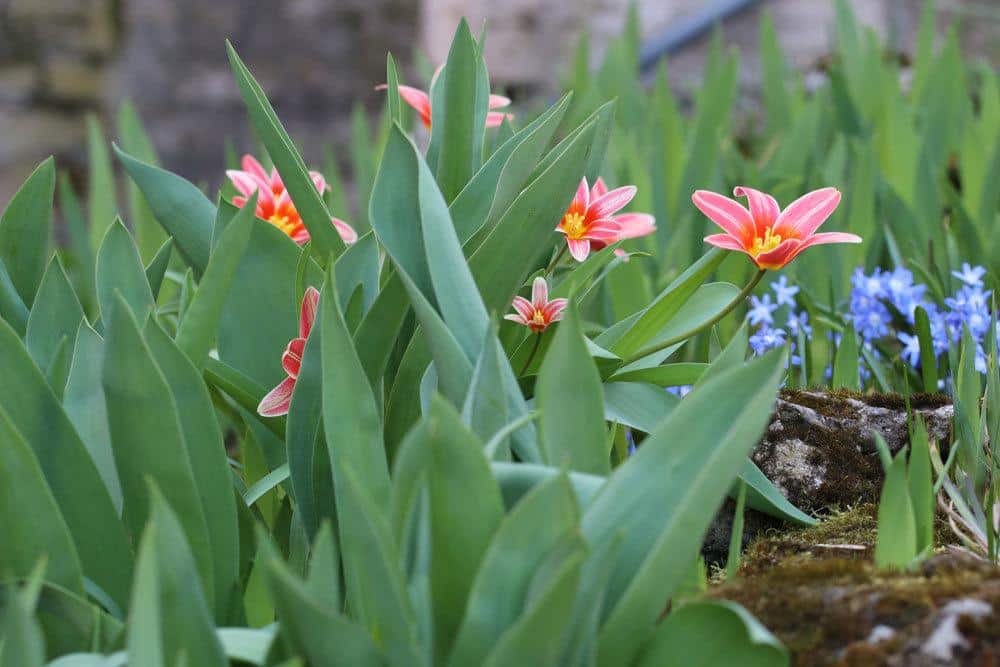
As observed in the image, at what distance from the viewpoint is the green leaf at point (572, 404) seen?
0.87 meters

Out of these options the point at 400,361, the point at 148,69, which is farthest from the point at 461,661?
the point at 148,69

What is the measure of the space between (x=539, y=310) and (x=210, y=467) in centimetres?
36

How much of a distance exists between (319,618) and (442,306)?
34 cm

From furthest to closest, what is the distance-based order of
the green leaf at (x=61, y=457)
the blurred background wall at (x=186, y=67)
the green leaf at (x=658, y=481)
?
the blurred background wall at (x=186, y=67) < the green leaf at (x=61, y=457) < the green leaf at (x=658, y=481)

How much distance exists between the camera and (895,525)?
908 millimetres

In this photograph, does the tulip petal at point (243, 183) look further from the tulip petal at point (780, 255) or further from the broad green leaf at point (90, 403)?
the tulip petal at point (780, 255)

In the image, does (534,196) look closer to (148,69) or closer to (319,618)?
(319,618)

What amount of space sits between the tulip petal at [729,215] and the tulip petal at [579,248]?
0.14m

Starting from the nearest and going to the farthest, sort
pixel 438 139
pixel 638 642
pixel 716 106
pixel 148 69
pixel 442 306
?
pixel 638 642 → pixel 442 306 → pixel 438 139 → pixel 716 106 → pixel 148 69

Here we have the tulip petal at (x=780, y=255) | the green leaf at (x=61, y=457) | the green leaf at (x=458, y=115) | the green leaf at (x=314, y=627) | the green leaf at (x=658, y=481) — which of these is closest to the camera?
the green leaf at (x=314, y=627)

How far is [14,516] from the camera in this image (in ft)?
2.86

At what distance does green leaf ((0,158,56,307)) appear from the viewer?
131cm

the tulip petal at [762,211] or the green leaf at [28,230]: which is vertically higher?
the tulip petal at [762,211]

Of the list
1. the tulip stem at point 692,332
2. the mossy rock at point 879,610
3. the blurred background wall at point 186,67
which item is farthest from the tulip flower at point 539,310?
the blurred background wall at point 186,67
